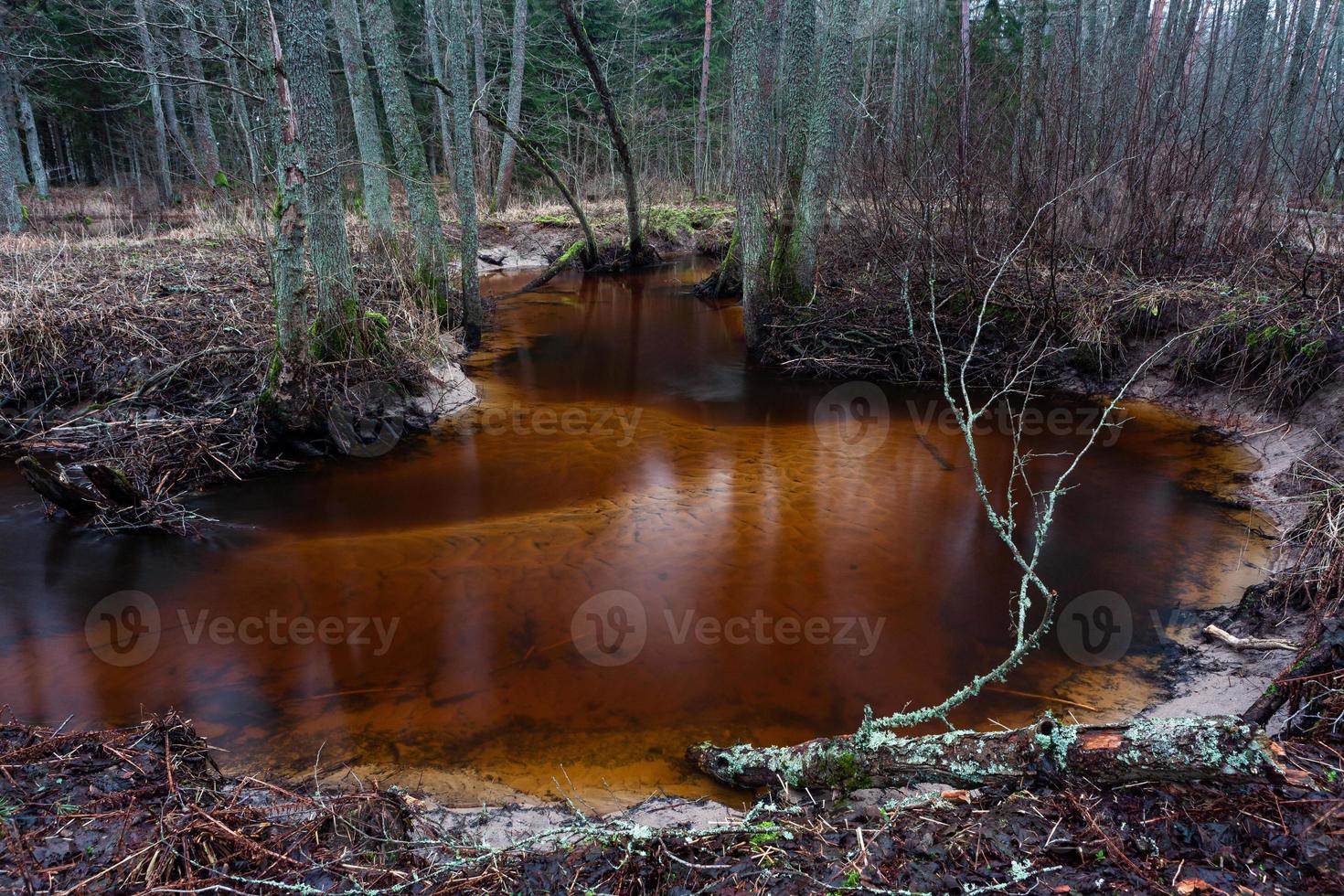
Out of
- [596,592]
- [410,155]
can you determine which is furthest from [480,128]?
[596,592]

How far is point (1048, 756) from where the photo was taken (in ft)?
7.36

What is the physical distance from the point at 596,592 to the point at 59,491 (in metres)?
4.41

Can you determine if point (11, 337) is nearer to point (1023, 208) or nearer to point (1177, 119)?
point (1023, 208)

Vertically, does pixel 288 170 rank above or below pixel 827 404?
above

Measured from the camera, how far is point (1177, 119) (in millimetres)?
7680

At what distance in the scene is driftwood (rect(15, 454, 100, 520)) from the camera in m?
5.36

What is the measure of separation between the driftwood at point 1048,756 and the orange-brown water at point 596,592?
30.4 inches

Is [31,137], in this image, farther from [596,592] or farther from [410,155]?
[596,592]

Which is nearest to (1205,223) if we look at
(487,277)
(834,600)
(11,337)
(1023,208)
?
(1023,208)

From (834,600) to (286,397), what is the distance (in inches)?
213

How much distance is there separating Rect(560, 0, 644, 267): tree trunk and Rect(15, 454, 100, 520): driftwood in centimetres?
953

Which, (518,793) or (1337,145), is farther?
(1337,145)

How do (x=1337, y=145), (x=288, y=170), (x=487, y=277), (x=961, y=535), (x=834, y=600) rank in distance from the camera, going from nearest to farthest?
(x=834, y=600), (x=961, y=535), (x=288, y=170), (x=1337, y=145), (x=487, y=277)

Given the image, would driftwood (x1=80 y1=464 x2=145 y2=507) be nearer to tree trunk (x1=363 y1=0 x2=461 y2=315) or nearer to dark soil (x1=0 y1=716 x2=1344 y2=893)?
dark soil (x1=0 y1=716 x2=1344 y2=893)
